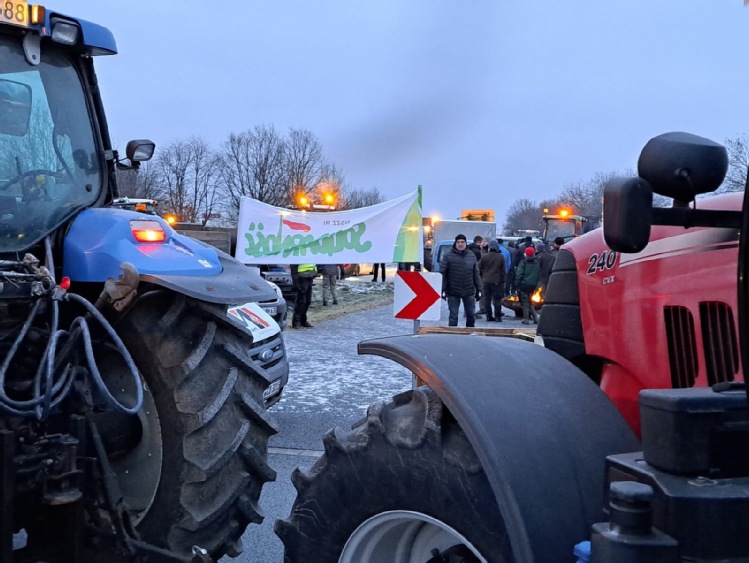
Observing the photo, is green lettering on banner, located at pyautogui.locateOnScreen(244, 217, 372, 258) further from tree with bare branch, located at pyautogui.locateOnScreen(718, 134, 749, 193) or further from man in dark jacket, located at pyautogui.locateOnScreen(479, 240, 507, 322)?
tree with bare branch, located at pyautogui.locateOnScreen(718, 134, 749, 193)

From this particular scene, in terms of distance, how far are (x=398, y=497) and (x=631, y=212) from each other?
1.12m

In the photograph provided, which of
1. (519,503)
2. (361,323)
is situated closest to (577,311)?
(519,503)

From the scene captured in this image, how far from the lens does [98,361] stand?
11.3ft

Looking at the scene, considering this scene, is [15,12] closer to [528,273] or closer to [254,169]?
[528,273]

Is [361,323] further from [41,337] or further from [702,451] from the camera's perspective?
[702,451]

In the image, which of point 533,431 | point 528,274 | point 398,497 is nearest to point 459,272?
point 528,274

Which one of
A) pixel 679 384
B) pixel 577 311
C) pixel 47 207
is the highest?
pixel 47 207

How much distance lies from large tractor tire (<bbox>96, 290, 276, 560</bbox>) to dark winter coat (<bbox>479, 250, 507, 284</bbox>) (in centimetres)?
1364

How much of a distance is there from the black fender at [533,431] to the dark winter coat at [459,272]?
11.5m

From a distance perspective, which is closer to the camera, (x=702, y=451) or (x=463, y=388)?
(x=702, y=451)

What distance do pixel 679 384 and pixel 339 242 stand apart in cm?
1106

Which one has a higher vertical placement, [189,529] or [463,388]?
[463,388]

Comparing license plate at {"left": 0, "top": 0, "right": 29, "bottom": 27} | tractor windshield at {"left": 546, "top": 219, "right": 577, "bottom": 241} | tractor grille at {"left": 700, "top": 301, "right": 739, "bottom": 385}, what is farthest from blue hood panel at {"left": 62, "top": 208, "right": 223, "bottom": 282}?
tractor windshield at {"left": 546, "top": 219, "right": 577, "bottom": 241}

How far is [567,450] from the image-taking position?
2.01 m
